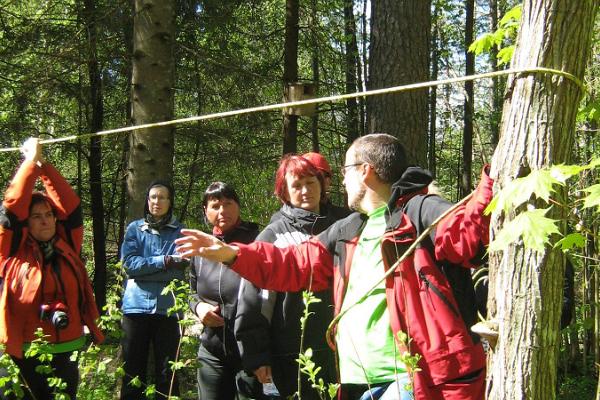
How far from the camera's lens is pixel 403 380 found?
2.29 metres

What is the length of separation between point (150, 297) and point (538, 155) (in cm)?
354

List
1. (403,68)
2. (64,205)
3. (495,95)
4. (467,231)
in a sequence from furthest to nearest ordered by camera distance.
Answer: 1. (495,95)
2. (403,68)
3. (64,205)
4. (467,231)

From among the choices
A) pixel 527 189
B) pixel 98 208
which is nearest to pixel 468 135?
pixel 98 208

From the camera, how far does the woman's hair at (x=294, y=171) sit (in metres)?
3.60

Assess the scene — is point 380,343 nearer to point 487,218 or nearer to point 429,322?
point 429,322

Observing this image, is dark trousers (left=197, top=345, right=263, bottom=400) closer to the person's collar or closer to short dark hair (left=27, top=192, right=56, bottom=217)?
the person's collar

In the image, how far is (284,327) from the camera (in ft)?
11.1

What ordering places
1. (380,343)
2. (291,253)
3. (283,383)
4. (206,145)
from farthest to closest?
(206,145) → (283,383) → (291,253) → (380,343)

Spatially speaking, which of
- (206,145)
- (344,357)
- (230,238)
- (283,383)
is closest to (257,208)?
(206,145)

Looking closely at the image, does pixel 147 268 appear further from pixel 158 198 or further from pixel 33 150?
pixel 33 150

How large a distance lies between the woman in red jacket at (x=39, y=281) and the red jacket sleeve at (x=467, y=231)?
2.52 metres

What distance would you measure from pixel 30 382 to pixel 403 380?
2482mm

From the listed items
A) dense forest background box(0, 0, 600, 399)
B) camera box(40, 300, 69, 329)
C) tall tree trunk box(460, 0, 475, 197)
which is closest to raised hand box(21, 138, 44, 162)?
camera box(40, 300, 69, 329)

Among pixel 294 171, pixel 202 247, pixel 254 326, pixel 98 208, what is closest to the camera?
pixel 202 247
